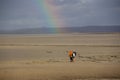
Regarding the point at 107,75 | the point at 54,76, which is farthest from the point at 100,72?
the point at 54,76

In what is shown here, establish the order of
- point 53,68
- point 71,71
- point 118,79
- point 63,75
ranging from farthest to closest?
point 53,68 < point 71,71 < point 63,75 < point 118,79

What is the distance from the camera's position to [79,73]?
14.2m

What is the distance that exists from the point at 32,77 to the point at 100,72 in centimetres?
428

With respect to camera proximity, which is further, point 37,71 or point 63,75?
point 37,71

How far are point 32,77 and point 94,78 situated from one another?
3549 millimetres

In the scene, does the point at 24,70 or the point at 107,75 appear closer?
the point at 107,75

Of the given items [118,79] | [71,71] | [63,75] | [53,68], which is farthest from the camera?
[53,68]

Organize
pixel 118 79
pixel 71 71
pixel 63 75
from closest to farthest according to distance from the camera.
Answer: pixel 118 79, pixel 63 75, pixel 71 71

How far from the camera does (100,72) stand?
14.4 meters

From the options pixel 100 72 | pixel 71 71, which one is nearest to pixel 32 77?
pixel 71 71

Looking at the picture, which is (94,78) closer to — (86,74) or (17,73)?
(86,74)

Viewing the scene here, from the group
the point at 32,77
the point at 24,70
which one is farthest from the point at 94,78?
the point at 24,70

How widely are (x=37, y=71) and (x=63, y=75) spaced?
196cm

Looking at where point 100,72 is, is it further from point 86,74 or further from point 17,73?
point 17,73
